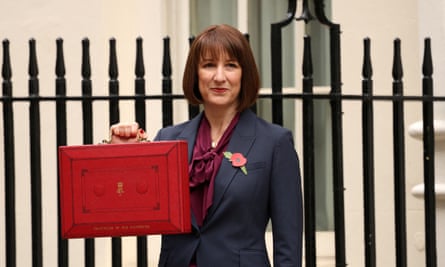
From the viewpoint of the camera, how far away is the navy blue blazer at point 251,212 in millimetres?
4445

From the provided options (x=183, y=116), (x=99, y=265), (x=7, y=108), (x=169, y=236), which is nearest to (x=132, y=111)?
(x=183, y=116)

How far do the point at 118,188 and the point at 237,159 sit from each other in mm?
431

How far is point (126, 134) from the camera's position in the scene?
4531 millimetres

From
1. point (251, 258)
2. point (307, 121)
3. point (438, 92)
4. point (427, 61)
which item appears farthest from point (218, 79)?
point (438, 92)

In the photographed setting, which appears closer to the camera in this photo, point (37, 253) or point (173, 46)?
point (37, 253)

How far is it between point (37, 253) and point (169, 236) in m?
1.40

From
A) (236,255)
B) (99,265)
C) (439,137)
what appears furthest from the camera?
(99,265)

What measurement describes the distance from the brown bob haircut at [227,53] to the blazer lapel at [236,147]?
0.18 ft

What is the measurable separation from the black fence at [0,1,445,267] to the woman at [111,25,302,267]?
3.11ft

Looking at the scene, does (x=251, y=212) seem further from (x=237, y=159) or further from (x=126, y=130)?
(x=126, y=130)

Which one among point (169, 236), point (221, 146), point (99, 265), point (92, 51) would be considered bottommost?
point (99, 265)

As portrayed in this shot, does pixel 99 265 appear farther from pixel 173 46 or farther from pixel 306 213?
pixel 306 213

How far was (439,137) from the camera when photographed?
6.41m

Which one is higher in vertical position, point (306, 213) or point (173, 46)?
point (173, 46)
